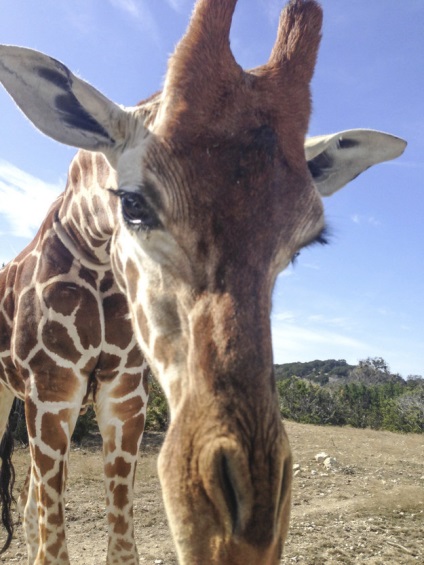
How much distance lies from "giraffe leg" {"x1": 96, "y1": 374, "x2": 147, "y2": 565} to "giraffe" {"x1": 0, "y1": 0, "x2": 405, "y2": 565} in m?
0.04

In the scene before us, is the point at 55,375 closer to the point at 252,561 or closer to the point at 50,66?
the point at 50,66

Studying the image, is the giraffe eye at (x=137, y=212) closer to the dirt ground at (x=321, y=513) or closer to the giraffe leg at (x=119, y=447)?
the giraffe leg at (x=119, y=447)

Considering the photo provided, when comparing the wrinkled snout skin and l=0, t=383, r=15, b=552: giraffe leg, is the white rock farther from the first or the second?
the wrinkled snout skin

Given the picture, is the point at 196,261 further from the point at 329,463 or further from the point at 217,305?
the point at 329,463

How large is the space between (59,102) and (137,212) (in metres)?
0.80

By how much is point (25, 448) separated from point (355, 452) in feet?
22.9

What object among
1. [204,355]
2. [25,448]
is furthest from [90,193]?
[25,448]

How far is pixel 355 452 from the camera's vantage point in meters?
10.5

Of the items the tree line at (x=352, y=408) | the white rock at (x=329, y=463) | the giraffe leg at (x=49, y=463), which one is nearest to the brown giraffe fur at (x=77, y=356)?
the giraffe leg at (x=49, y=463)

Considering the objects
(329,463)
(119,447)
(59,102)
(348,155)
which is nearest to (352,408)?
(329,463)

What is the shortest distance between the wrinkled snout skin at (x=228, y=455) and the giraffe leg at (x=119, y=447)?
1893mm

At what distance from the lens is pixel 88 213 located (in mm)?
3281

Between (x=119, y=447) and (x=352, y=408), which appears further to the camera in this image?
(x=352, y=408)

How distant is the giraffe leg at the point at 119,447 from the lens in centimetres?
337
